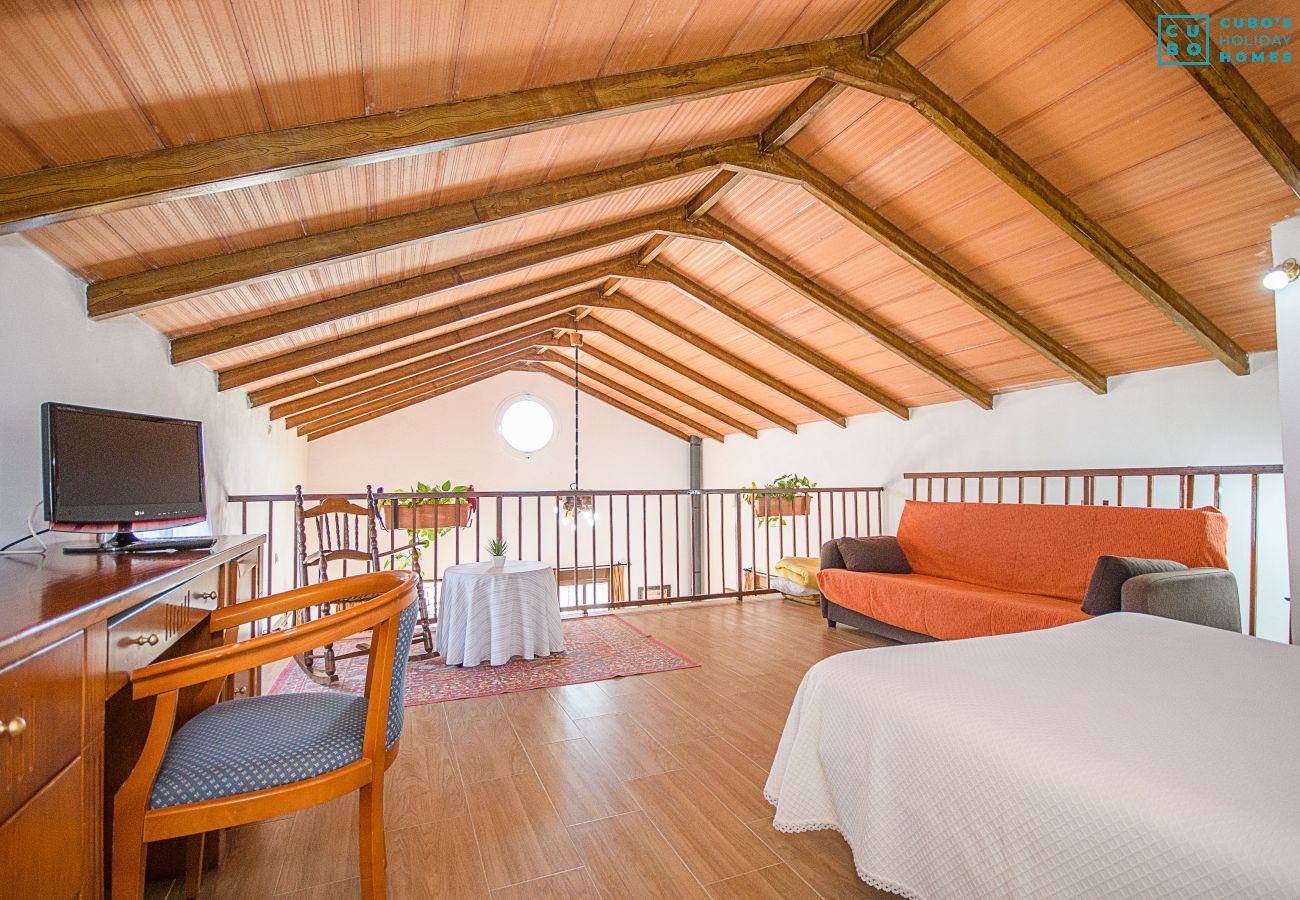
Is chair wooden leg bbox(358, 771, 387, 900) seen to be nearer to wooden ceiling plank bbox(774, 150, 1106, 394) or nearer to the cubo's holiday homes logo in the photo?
the cubo's holiday homes logo

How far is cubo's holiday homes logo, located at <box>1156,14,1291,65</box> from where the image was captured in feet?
7.76

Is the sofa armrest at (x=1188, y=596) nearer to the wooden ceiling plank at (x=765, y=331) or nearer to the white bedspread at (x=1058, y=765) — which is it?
the white bedspread at (x=1058, y=765)

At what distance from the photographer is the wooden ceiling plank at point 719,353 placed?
6.73m

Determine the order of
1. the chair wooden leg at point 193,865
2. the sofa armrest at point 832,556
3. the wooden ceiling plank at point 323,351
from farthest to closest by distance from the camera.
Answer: the sofa armrest at point 832,556 → the wooden ceiling plank at point 323,351 → the chair wooden leg at point 193,865

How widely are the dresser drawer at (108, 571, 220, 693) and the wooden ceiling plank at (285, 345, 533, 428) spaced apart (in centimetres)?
552

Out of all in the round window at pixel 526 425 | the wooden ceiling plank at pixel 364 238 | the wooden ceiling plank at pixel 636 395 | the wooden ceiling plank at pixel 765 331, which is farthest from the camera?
the round window at pixel 526 425

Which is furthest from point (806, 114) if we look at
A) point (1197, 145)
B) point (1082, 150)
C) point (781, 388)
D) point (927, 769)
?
point (781, 388)

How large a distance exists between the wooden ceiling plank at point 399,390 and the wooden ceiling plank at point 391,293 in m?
3.36

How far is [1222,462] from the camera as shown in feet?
12.8

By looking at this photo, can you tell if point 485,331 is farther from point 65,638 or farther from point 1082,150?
point 65,638

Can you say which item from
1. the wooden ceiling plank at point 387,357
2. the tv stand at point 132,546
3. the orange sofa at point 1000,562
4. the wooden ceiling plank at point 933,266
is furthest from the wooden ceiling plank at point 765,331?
the tv stand at point 132,546

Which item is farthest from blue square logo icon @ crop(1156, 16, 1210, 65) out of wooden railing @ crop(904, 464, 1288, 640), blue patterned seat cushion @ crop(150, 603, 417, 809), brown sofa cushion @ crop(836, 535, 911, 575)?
blue patterned seat cushion @ crop(150, 603, 417, 809)

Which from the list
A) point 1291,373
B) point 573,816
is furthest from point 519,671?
point 1291,373

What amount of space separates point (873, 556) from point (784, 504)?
1.79 meters
